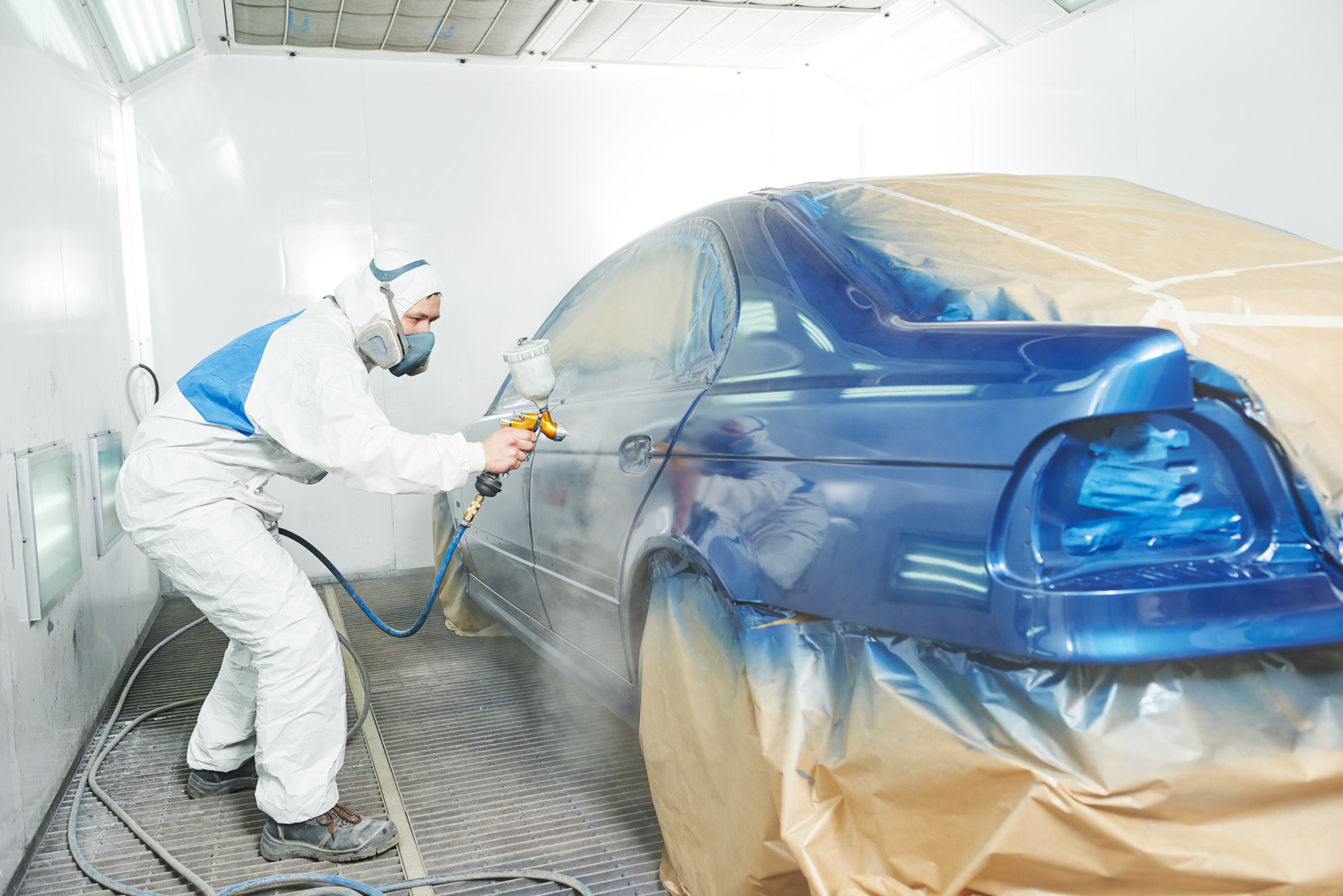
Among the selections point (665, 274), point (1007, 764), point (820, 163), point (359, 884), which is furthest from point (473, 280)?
point (1007, 764)

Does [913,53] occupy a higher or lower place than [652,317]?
higher

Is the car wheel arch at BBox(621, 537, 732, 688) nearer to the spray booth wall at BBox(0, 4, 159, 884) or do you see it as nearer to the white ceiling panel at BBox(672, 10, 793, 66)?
the spray booth wall at BBox(0, 4, 159, 884)

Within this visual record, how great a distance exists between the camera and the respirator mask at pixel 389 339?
2307 mm

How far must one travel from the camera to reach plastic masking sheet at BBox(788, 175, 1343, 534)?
1.16m

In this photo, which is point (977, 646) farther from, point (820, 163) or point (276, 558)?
point (820, 163)

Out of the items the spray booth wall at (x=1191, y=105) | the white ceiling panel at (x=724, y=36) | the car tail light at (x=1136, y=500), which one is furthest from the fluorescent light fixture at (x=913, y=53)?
the car tail light at (x=1136, y=500)

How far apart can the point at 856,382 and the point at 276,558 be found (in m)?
1.60

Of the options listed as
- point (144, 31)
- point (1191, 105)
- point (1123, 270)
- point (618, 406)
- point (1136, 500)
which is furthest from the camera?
point (144, 31)

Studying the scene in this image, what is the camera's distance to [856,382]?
139 centimetres

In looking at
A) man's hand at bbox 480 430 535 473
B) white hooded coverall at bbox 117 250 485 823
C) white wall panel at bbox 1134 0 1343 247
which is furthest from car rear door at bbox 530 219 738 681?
white wall panel at bbox 1134 0 1343 247

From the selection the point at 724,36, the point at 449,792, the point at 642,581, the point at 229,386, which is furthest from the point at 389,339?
the point at 724,36

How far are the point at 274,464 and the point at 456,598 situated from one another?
1650 mm

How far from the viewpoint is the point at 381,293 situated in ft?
7.59

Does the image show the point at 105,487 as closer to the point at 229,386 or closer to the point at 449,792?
the point at 229,386
